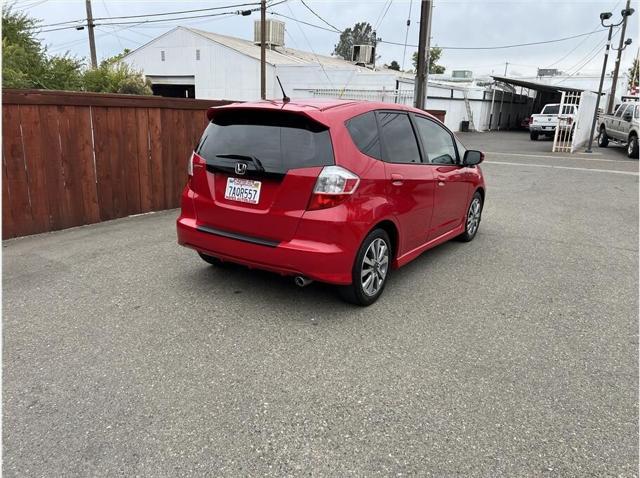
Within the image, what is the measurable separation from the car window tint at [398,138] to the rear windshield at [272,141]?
2.37 ft

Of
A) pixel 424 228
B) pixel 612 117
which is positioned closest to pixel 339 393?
pixel 424 228

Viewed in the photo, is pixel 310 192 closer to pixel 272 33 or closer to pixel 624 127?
pixel 624 127

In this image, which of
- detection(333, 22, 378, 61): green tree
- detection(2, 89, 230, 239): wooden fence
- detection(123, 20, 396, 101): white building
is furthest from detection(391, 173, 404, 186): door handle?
detection(333, 22, 378, 61): green tree

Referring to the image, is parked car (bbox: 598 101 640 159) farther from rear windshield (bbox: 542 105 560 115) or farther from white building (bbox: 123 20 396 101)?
white building (bbox: 123 20 396 101)

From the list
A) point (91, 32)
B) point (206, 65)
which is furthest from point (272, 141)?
point (91, 32)

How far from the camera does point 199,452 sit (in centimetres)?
247

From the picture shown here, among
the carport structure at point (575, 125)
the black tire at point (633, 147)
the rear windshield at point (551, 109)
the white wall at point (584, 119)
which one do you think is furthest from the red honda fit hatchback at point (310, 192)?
the rear windshield at point (551, 109)

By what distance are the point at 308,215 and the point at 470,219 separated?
316 cm

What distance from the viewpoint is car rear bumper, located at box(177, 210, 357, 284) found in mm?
3705

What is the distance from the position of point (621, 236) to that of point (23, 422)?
280 inches

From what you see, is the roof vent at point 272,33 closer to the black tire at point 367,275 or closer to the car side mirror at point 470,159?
the car side mirror at point 470,159

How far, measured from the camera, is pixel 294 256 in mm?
3730

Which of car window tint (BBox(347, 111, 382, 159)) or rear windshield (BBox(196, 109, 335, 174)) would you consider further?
car window tint (BBox(347, 111, 382, 159))

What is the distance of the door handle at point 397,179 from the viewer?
4170 mm
